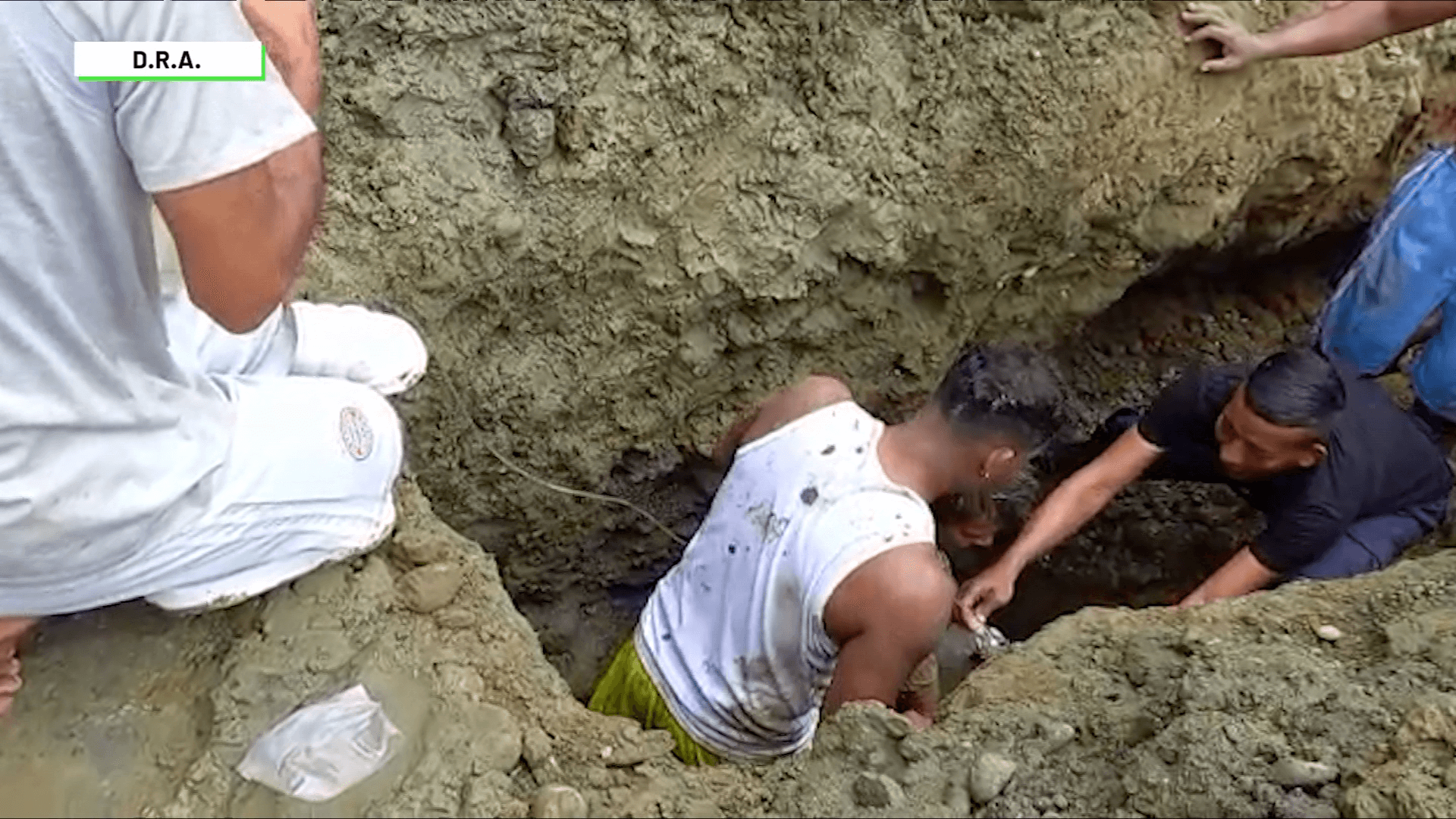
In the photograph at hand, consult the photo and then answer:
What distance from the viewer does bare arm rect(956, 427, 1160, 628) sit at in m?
2.57

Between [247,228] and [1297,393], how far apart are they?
1.77 meters

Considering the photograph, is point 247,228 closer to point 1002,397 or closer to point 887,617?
point 887,617

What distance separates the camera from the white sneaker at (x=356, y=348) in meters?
1.82

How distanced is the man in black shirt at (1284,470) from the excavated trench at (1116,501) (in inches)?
14.0

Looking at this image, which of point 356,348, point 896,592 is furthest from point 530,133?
point 896,592

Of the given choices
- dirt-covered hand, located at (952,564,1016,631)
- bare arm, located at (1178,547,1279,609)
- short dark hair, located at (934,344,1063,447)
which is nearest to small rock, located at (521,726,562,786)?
short dark hair, located at (934,344,1063,447)

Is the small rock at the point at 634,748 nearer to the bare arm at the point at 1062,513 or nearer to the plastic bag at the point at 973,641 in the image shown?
the plastic bag at the point at 973,641

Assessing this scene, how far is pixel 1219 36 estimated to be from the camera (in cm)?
261

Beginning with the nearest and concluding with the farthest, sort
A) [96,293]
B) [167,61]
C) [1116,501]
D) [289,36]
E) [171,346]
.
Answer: [167,61] → [289,36] → [96,293] → [171,346] → [1116,501]

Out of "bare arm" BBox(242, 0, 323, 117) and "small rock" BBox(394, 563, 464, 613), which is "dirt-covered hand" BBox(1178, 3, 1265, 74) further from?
"bare arm" BBox(242, 0, 323, 117)

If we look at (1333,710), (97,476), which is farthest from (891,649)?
(97,476)

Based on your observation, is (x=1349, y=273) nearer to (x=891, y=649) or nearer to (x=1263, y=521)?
(x=1263, y=521)

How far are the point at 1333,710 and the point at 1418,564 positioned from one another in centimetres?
53

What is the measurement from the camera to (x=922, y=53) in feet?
8.30
